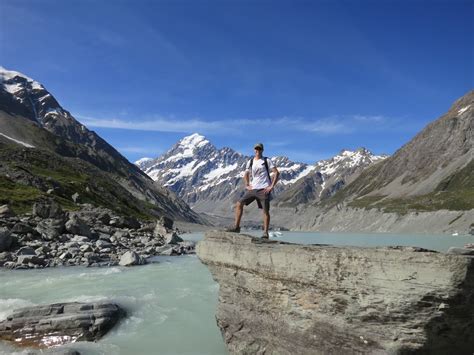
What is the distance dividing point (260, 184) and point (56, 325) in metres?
8.88

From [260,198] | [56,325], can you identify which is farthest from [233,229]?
[56,325]

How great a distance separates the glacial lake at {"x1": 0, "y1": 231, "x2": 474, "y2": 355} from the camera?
14.6 m

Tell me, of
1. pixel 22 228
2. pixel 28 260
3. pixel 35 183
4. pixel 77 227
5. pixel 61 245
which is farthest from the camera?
pixel 35 183

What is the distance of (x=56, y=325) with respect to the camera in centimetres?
1514

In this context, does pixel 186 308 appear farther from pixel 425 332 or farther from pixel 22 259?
pixel 22 259

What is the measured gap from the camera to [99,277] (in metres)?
26.8

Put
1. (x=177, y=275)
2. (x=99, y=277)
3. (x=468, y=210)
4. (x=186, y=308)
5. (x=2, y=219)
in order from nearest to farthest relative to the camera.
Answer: (x=186, y=308) → (x=99, y=277) → (x=177, y=275) → (x=2, y=219) → (x=468, y=210)

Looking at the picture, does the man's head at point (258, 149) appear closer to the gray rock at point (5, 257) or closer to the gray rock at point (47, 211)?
the gray rock at point (5, 257)

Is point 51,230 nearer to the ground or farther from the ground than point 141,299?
farther from the ground

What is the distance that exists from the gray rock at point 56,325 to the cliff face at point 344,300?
4985mm

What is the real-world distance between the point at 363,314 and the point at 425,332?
1371 millimetres

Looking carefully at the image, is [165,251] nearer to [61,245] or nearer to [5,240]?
[61,245]

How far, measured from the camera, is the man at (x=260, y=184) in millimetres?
14898

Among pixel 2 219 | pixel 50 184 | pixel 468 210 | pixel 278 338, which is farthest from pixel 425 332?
pixel 468 210
